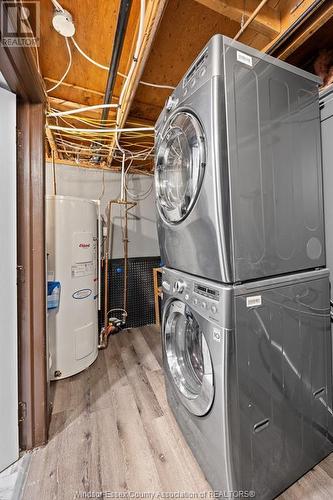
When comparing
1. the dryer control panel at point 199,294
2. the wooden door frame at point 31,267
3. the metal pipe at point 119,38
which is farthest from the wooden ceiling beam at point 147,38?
the dryer control panel at point 199,294

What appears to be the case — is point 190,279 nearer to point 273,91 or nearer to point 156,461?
point 273,91

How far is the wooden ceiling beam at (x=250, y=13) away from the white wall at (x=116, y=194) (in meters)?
2.19

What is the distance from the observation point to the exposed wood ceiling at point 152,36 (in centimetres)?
111

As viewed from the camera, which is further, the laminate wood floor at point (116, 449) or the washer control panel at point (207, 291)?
the laminate wood floor at point (116, 449)

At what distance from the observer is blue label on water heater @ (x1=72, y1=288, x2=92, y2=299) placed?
6.55 ft

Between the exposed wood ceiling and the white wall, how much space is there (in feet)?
3.23

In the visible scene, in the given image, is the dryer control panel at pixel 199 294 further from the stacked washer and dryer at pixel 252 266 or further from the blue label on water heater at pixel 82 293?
the blue label on water heater at pixel 82 293

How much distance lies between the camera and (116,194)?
10.0 feet

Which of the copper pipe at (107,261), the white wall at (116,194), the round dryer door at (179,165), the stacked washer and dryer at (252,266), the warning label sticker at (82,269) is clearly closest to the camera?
the stacked washer and dryer at (252,266)

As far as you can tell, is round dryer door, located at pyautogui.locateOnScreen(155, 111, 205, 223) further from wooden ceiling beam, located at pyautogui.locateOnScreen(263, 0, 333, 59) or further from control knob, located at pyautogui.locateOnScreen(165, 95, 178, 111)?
wooden ceiling beam, located at pyautogui.locateOnScreen(263, 0, 333, 59)

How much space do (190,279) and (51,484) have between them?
1259 millimetres

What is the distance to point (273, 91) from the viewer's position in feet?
3.28

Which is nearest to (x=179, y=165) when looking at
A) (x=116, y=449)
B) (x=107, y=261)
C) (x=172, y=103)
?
(x=172, y=103)

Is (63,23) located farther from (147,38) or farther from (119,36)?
(147,38)
